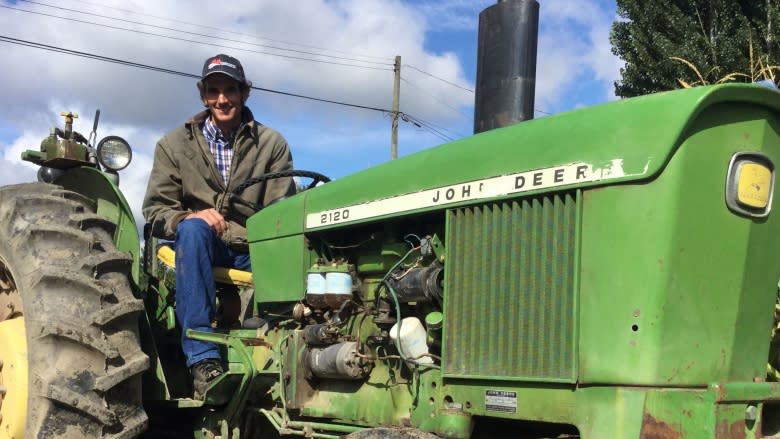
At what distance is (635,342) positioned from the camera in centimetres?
242

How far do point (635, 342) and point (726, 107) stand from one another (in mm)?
806

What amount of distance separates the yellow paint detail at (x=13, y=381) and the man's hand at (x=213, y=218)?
41.9 inches

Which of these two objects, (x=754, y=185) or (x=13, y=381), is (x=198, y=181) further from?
(x=754, y=185)

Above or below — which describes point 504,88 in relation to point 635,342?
above

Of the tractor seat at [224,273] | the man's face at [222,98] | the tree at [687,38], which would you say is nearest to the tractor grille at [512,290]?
the tractor seat at [224,273]

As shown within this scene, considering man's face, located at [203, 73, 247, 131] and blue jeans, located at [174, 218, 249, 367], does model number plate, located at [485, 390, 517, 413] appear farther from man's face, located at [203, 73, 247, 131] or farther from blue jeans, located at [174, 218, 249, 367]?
man's face, located at [203, 73, 247, 131]

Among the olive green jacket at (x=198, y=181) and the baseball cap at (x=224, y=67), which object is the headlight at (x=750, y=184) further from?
the baseball cap at (x=224, y=67)

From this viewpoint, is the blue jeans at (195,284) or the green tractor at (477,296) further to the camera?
the blue jeans at (195,284)

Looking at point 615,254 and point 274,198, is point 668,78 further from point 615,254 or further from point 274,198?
point 615,254

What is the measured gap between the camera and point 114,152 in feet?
16.7

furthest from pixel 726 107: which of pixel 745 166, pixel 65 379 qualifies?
pixel 65 379

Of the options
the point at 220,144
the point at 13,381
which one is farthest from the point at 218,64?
the point at 13,381

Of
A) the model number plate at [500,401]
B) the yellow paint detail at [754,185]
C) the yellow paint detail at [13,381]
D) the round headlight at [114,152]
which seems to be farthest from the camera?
the round headlight at [114,152]

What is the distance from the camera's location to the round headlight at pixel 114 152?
198 inches
